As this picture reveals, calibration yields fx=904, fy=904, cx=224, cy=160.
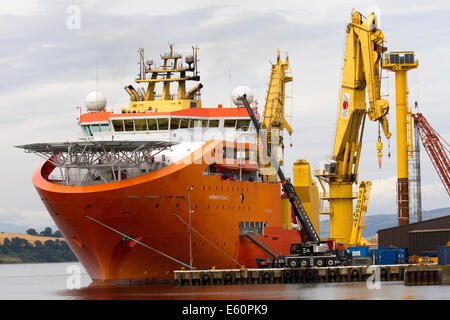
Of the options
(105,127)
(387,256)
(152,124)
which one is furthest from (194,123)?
(387,256)

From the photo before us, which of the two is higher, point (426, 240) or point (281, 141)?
point (281, 141)

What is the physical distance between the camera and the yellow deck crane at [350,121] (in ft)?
220

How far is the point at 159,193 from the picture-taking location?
47.3 m

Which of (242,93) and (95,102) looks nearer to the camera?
(95,102)

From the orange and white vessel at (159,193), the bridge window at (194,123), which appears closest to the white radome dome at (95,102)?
the orange and white vessel at (159,193)

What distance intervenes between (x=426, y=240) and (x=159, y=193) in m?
22.1

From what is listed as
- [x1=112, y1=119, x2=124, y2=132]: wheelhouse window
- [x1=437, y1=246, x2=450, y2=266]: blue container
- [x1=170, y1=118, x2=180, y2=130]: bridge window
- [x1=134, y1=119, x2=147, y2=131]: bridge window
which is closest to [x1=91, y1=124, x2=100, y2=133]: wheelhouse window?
[x1=112, y1=119, x2=124, y2=132]: wheelhouse window

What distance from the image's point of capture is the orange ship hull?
4700 centimetres

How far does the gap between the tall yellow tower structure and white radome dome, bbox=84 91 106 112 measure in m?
23.2

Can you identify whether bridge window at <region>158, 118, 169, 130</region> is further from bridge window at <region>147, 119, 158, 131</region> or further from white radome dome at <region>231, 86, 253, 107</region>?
white radome dome at <region>231, 86, 253, 107</region>

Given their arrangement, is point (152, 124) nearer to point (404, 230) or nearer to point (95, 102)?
point (95, 102)

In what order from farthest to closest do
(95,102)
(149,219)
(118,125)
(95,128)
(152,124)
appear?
(95,102) → (95,128) → (118,125) → (152,124) → (149,219)

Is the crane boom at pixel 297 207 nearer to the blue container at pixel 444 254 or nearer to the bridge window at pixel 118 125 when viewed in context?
the bridge window at pixel 118 125

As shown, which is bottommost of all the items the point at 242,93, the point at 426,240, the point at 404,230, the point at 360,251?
the point at 360,251
